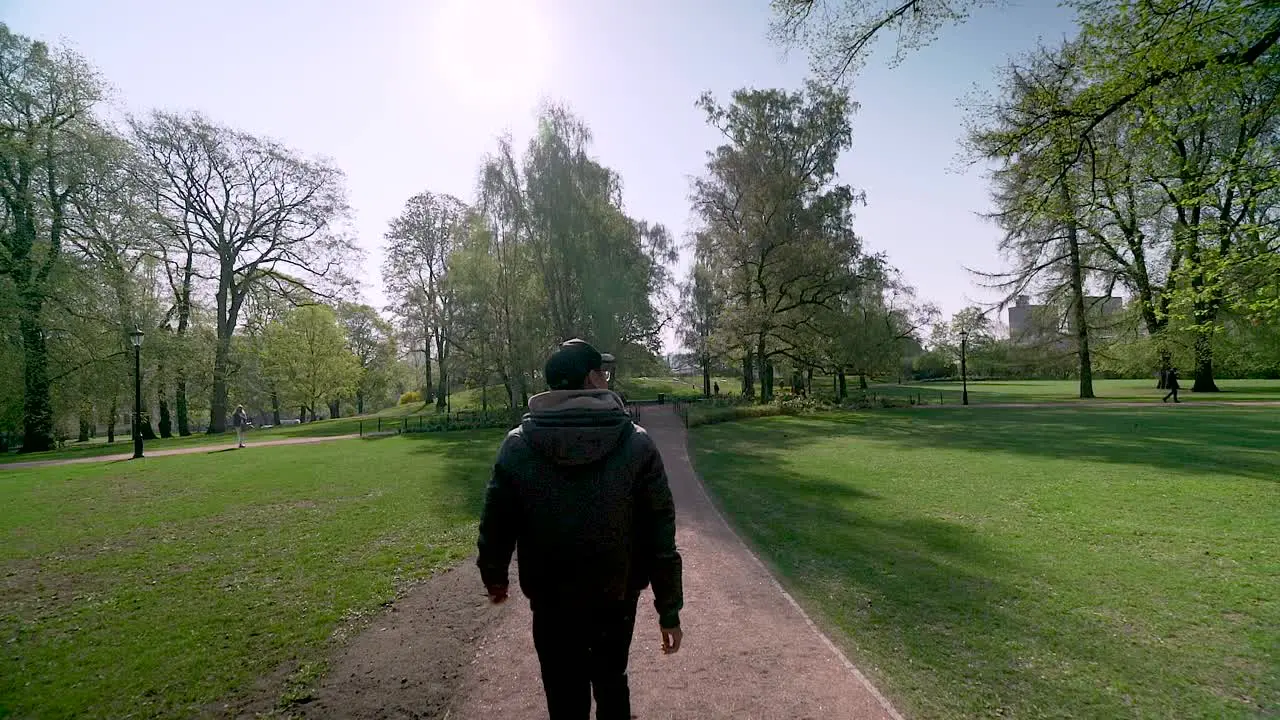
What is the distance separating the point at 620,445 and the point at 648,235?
117 feet

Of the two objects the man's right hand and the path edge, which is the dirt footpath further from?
the man's right hand

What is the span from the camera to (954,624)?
181 inches

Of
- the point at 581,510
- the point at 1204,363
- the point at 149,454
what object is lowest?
the point at 149,454

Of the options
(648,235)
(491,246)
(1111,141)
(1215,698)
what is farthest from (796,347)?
(1215,698)

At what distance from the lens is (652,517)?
240 centimetres

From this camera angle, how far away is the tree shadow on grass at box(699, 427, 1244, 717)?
3559 millimetres

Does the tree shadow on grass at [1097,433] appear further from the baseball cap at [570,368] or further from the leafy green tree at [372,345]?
the leafy green tree at [372,345]

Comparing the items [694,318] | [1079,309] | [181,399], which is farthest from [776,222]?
[181,399]

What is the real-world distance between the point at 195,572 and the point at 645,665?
19.0ft

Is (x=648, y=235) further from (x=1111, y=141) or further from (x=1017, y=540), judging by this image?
(x=1017, y=540)

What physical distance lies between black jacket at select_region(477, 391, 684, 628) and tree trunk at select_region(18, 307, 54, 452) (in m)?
26.4

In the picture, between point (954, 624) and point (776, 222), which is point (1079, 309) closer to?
point (776, 222)

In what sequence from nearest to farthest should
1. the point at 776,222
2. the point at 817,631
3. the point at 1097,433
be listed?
the point at 817,631, the point at 1097,433, the point at 776,222

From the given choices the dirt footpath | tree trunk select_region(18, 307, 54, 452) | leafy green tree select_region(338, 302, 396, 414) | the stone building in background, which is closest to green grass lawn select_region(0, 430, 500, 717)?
the dirt footpath
